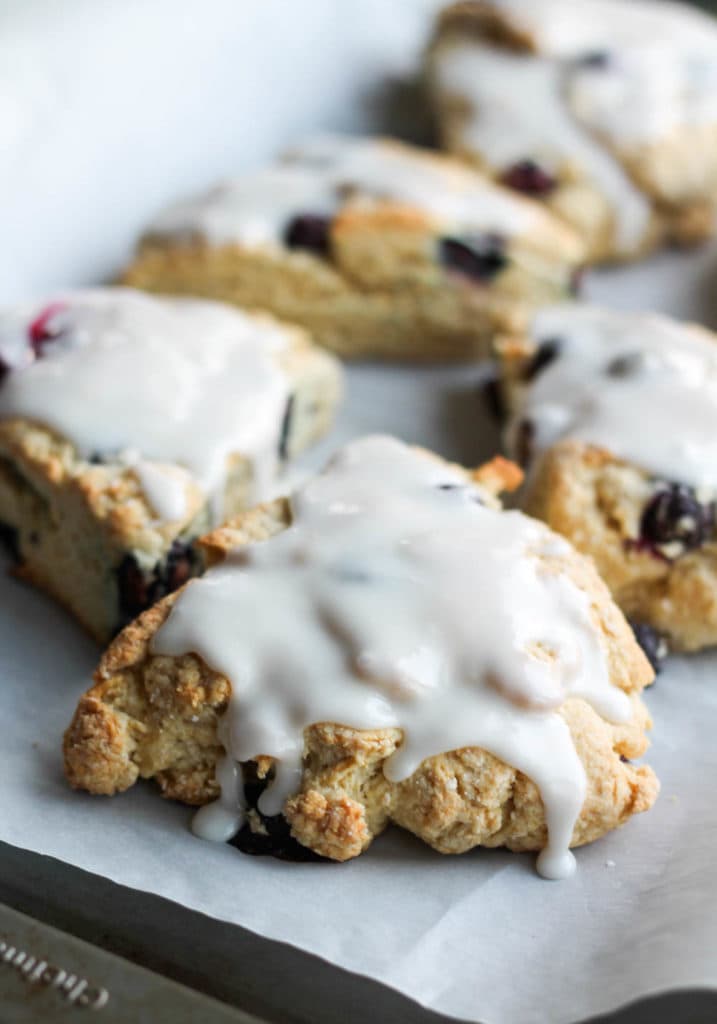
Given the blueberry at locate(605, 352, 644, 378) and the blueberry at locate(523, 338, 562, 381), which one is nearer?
the blueberry at locate(605, 352, 644, 378)

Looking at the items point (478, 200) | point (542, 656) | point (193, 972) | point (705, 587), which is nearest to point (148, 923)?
point (193, 972)

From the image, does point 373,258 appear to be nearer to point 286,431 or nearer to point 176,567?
point 286,431

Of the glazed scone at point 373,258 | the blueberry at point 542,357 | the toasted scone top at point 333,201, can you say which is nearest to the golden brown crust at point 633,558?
the blueberry at point 542,357

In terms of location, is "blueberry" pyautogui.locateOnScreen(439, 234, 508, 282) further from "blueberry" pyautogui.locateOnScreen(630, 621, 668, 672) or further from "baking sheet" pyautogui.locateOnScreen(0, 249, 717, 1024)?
"baking sheet" pyautogui.locateOnScreen(0, 249, 717, 1024)

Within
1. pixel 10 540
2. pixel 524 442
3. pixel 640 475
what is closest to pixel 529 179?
pixel 524 442

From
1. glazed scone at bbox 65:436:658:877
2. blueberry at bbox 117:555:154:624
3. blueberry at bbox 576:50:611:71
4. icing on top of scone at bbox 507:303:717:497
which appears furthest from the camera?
blueberry at bbox 576:50:611:71

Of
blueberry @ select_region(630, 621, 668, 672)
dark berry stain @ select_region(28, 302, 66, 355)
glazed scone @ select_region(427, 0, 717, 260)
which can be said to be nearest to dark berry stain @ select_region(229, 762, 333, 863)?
blueberry @ select_region(630, 621, 668, 672)

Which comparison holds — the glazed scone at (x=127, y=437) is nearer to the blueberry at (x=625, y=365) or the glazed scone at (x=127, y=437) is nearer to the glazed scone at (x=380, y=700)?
the glazed scone at (x=380, y=700)
